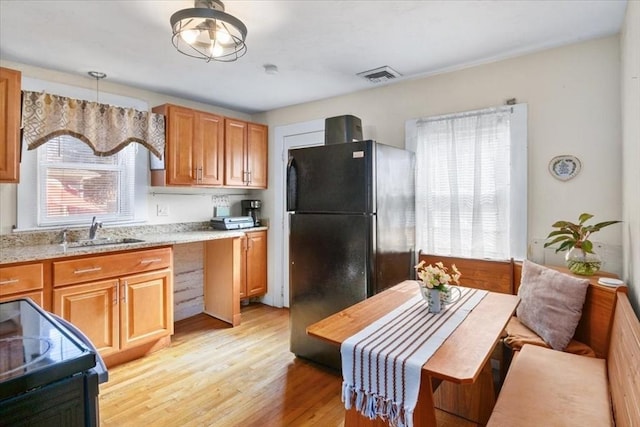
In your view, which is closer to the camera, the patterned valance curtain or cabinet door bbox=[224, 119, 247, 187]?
the patterned valance curtain

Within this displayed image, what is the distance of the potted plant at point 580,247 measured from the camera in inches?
82.1

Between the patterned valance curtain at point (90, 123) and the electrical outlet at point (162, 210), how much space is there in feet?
1.94

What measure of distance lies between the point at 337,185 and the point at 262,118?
2.19 meters

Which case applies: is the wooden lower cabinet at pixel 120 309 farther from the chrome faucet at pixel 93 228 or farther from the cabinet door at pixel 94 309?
the chrome faucet at pixel 93 228

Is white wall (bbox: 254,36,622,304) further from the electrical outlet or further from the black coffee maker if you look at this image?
the electrical outlet

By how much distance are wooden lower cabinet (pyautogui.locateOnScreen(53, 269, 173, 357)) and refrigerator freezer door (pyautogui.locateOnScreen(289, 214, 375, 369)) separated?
1108 mm

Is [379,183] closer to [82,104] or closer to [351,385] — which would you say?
[351,385]

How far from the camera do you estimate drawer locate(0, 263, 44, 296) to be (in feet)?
6.82

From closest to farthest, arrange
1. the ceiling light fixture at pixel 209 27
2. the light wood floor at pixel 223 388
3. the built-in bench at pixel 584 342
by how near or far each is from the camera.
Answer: the ceiling light fixture at pixel 209 27
the built-in bench at pixel 584 342
the light wood floor at pixel 223 388

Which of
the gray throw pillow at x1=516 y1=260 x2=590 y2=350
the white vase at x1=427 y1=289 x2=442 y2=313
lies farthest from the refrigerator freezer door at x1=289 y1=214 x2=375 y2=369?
the gray throw pillow at x1=516 y1=260 x2=590 y2=350

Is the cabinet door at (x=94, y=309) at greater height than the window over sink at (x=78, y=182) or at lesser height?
lesser

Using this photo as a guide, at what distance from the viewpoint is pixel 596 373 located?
65.4 inches

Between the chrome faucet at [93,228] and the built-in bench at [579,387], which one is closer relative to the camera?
the built-in bench at [579,387]

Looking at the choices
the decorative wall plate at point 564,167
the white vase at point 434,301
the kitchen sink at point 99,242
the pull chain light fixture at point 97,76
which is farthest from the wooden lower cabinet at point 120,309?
the decorative wall plate at point 564,167
